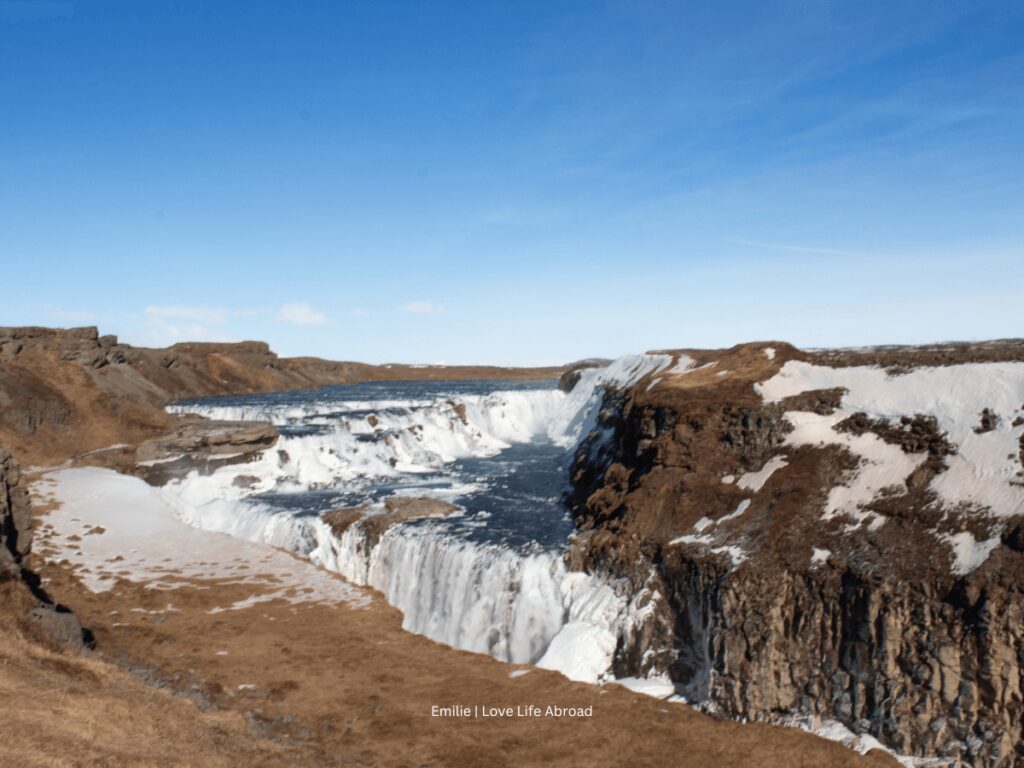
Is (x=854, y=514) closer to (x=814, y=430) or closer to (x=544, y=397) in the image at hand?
(x=814, y=430)

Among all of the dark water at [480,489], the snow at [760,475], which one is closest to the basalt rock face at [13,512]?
the dark water at [480,489]

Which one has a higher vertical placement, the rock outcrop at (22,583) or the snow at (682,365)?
the snow at (682,365)

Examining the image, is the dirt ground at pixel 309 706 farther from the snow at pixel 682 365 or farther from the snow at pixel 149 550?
the snow at pixel 682 365

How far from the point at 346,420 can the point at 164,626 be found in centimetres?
3036

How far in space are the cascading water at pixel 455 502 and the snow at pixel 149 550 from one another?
158 centimetres

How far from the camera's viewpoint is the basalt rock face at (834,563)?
48.5ft

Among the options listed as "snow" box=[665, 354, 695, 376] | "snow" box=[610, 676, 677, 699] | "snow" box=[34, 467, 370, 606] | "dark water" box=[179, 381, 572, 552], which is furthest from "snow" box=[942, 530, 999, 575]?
"snow" box=[665, 354, 695, 376]

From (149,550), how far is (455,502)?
13818mm

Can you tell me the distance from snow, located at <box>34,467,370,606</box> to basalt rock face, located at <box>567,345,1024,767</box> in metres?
11.9

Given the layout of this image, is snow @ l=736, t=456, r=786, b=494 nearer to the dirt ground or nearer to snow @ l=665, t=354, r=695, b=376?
the dirt ground

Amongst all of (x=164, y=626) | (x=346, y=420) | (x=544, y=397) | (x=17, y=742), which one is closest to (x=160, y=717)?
(x=17, y=742)

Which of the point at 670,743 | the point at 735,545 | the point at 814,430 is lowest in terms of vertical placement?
the point at 670,743

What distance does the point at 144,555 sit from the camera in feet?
98.1

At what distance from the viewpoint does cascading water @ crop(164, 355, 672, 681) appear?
73.3ft
